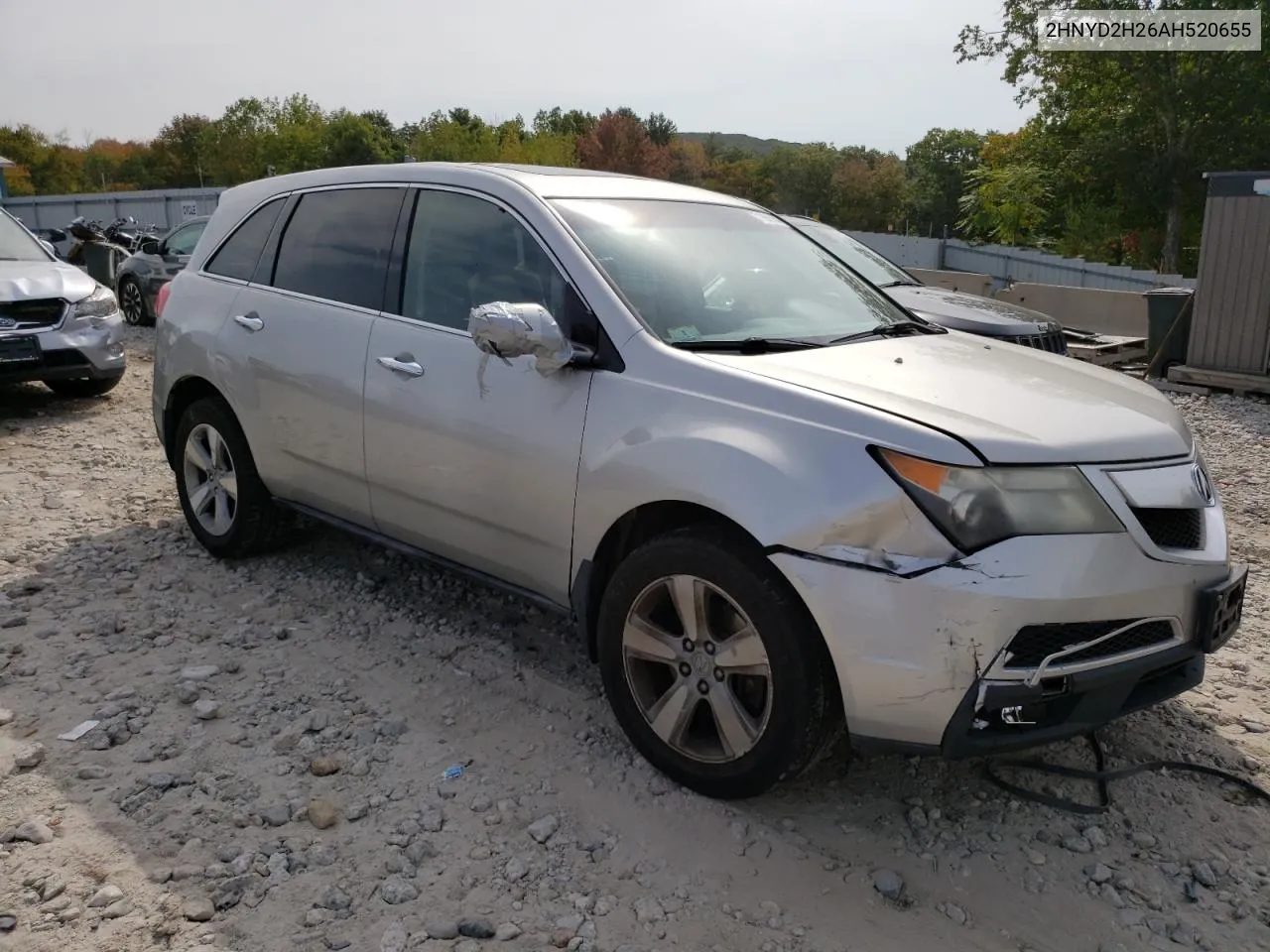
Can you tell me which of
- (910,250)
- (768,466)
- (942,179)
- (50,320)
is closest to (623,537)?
(768,466)

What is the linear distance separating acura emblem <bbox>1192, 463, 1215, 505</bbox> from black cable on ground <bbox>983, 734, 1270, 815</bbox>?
87 centimetres

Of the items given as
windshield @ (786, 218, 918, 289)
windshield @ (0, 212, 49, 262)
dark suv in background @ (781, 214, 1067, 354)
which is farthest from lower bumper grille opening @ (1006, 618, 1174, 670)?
windshield @ (0, 212, 49, 262)

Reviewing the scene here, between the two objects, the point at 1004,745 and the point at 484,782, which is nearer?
the point at 1004,745

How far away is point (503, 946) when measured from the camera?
2463 millimetres

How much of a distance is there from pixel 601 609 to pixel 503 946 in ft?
3.33

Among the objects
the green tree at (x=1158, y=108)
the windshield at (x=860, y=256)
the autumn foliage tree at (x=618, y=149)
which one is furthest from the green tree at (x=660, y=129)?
the windshield at (x=860, y=256)

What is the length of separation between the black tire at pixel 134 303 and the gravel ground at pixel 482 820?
10.9m

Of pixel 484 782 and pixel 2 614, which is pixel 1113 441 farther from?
pixel 2 614

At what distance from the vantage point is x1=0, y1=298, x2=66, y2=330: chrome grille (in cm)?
770

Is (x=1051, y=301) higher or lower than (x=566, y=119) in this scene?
lower

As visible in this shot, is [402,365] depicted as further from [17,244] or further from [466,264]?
[17,244]

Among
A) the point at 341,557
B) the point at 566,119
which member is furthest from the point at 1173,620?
the point at 566,119

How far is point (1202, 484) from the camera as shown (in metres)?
2.97

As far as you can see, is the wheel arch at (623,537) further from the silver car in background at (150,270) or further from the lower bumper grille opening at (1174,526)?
the silver car in background at (150,270)
